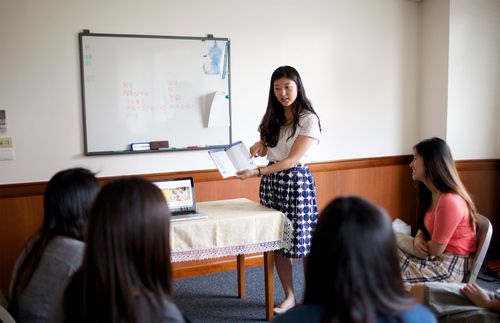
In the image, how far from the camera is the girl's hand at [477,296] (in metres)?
1.78

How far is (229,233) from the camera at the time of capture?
2582 mm

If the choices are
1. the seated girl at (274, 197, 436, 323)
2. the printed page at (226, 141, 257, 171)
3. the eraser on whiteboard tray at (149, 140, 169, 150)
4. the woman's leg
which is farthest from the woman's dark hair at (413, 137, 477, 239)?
the eraser on whiteboard tray at (149, 140, 169, 150)

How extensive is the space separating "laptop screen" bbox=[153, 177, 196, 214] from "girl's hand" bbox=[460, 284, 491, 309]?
144 centimetres

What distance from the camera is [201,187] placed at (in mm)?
3619

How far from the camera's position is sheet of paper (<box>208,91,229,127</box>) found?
359cm

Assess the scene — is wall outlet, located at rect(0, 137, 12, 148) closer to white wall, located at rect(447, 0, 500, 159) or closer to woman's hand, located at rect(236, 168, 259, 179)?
woman's hand, located at rect(236, 168, 259, 179)

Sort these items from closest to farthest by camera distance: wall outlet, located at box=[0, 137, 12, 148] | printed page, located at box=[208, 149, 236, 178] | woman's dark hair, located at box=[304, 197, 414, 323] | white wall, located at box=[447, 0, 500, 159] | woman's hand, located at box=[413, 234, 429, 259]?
woman's dark hair, located at box=[304, 197, 414, 323] → woman's hand, located at box=[413, 234, 429, 259] → printed page, located at box=[208, 149, 236, 178] → wall outlet, located at box=[0, 137, 12, 148] → white wall, located at box=[447, 0, 500, 159]

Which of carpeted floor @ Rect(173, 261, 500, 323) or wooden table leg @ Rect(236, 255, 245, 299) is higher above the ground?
wooden table leg @ Rect(236, 255, 245, 299)

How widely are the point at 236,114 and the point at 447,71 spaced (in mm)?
1858

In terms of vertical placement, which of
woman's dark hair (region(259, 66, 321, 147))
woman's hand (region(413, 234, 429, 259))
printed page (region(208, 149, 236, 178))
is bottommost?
woman's hand (region(413, 234, 429, 259))

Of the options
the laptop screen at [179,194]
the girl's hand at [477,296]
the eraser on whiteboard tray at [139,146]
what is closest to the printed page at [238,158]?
the laptop screen at [179,194]

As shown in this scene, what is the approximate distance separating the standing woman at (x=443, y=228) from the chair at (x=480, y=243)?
2cm

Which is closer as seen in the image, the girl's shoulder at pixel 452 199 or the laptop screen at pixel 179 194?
the girl's shoulder at pixel 452 199

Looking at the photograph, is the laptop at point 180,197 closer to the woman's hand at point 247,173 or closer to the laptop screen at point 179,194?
the laptop screen at point 179,194
